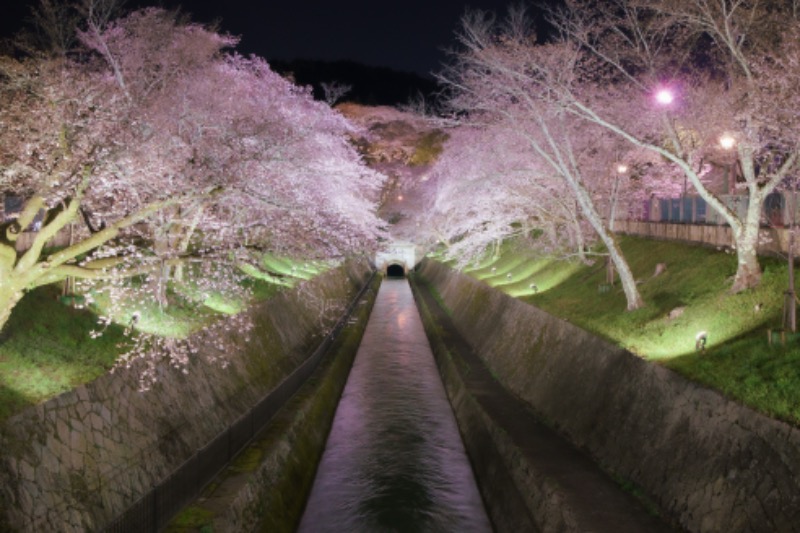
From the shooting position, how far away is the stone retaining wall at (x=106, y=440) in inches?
308

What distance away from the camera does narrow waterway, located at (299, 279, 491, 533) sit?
1268 cm

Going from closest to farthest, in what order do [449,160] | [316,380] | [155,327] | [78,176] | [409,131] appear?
[78,176], [155,327], [316,380], [449,160], [409,131]

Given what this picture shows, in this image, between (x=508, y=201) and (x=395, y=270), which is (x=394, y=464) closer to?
(x=508, y=201)

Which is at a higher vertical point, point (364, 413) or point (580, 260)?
point (580, 260)

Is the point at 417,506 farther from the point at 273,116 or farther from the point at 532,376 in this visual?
the point at 273,116

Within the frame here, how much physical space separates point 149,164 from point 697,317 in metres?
13.2

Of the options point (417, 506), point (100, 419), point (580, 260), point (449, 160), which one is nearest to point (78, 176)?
point (100, 419)

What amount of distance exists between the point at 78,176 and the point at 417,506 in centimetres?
948

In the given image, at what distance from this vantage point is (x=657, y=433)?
10.6 m

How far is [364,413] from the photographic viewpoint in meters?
19.4

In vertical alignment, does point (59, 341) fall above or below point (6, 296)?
below

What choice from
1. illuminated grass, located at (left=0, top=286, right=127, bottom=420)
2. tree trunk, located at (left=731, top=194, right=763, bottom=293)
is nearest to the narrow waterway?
illuminated grass, located at (left=0, top=286, right=127, bottom=420)

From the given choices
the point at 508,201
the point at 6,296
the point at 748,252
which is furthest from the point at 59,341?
the point at 508,201

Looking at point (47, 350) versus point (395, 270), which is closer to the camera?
point (47, 350)
